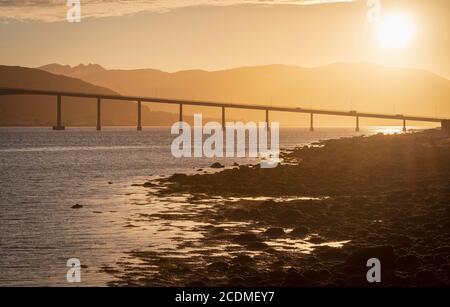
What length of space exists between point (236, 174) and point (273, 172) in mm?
2505

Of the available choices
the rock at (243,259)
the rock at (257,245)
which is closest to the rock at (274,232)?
the rock at (257,245)

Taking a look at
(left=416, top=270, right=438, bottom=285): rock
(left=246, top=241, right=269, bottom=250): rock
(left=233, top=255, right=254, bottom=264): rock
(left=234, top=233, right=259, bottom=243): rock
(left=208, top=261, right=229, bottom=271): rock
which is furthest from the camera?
(left=234, top=233, right=259, bottom=243): rock

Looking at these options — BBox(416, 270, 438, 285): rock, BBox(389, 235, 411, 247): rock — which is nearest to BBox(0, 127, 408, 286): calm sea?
BBox(389, 235, 411, 247): rock

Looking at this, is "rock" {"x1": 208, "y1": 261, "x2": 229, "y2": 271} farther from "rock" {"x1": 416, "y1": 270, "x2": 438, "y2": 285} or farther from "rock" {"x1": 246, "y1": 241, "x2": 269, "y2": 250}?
"rock" {"x1": 416, "y1": 270, "x2": 438, "y2": 285}

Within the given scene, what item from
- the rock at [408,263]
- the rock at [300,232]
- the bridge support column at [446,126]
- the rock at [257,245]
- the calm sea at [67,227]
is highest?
the bridge support column at [446,126]

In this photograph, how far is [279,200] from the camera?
1270 inches

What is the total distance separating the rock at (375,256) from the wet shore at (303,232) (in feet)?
0.08

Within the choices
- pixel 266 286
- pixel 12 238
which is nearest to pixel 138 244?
pixel 12 238

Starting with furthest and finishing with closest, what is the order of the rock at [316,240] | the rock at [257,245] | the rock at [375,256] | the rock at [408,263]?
the rock at [316,240] < the rock at [257,245] < the rock at [375,256] < the rock at [408,263]

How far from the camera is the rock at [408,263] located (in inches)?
643

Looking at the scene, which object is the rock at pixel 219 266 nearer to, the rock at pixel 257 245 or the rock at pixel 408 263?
the rock at pixel 257 245

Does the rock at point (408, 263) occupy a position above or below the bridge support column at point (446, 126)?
below

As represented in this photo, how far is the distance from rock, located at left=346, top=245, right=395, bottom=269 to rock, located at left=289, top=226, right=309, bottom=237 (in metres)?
5.32

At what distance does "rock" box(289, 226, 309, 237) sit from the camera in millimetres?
22312
